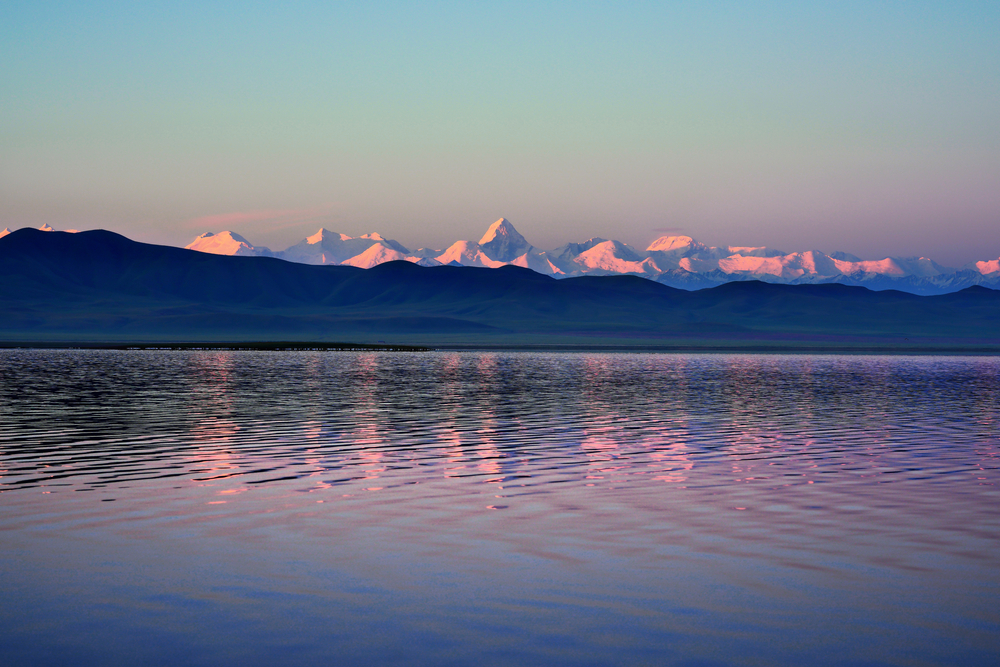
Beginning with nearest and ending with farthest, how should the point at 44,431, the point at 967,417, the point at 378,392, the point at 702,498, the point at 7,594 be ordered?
the point at 7,594 < the point at 702,498 < the point at 44,431 < the point at 967,417 < the point at 378,392

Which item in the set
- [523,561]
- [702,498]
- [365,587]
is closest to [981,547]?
[702,498]

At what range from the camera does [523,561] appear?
14.3 m

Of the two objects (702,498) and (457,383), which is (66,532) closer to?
(702,498)

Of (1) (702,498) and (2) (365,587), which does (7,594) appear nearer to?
(2) (365,587)

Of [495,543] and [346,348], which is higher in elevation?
[495,543]

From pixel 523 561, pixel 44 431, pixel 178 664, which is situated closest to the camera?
pixel 178 664

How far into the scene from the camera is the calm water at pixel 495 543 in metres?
10.9

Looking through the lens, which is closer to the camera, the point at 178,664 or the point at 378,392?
the point at 178,664

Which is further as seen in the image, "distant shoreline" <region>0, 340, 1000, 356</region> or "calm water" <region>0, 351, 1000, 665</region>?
"distant shoreline" <region>0, 340, 1000, 356</region>

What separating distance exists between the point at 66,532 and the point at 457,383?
44479mm

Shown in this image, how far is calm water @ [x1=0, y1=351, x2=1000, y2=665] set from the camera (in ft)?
35.7

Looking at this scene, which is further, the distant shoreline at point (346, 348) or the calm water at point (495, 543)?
the distant shoreline at point (346, 348)

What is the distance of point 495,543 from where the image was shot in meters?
15.4

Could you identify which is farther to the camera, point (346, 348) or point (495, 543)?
point (346, 348)
